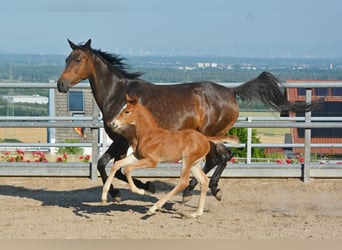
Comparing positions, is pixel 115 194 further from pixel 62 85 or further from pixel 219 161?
pixel 62 85

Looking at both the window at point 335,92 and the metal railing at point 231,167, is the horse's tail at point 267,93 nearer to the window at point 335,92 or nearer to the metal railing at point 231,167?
the metal railing at point 231,167

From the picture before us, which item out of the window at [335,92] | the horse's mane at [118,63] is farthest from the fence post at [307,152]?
the window at [335,92]

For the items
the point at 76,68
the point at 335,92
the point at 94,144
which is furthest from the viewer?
the point at 335,92

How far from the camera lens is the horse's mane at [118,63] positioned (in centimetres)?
951

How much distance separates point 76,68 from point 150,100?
3.22 feet

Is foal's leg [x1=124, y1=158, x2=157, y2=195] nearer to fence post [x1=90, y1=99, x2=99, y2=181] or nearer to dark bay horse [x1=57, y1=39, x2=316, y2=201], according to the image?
dark bay horse [x1=57, y1=39, x2=316, y2=201]

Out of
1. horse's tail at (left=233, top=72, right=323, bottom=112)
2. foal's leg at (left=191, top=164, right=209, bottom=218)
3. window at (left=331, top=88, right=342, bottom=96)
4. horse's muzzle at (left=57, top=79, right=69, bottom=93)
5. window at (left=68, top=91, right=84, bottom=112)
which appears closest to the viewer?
foal's leg at (left=191, top=164, right=209, bottom=218)

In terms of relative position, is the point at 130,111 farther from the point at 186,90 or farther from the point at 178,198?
the point at 178,198

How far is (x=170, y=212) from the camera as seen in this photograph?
29.2ft

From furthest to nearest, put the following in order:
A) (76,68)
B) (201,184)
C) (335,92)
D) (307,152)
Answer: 1. (335,92)
2. (307,152)
3. (76,68)
4. (201,184)

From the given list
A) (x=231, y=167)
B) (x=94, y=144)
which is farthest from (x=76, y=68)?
(x=231, y=167)

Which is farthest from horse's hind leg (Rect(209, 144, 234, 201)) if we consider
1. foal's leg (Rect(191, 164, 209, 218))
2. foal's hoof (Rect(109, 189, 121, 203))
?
foal's hoof (Rect(109, 189, 121, 203))

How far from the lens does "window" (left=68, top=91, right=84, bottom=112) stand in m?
17.6

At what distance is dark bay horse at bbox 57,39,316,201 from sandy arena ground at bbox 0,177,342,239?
56 cm
